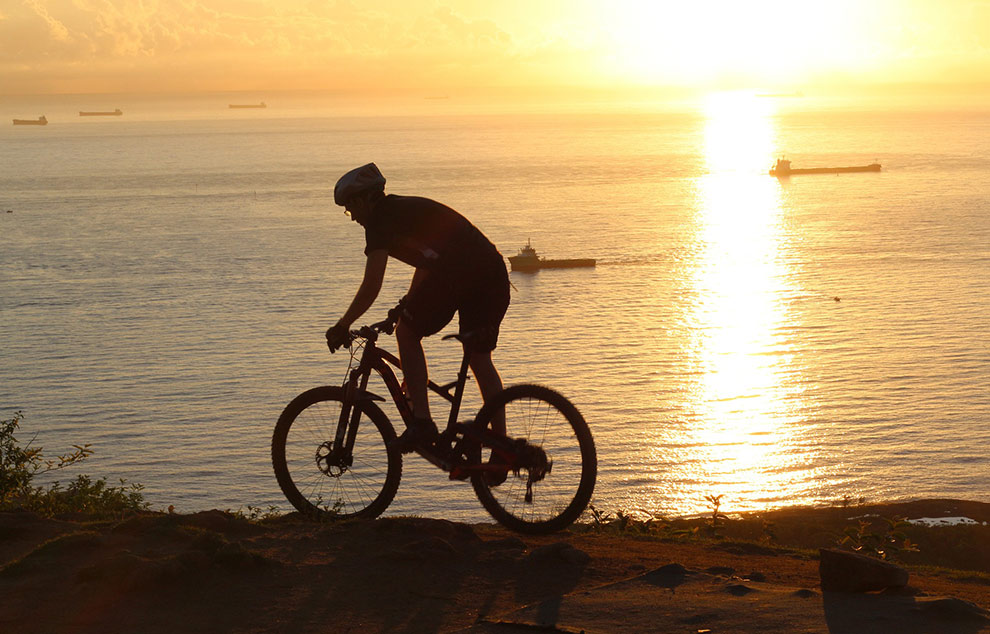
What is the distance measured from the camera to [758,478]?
3609cm

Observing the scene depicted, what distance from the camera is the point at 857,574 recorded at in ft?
16.6

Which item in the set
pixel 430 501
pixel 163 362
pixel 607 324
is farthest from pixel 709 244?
pixel 430 501

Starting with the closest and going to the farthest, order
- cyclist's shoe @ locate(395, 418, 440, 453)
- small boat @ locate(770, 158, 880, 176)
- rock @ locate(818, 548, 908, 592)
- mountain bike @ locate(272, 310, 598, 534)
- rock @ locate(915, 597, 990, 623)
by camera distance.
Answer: rock @ locate(915, 597, 990, 623), rock @ locate(818, 548, 908, 592), mountain bike @ locate(272, 310, 598, 534), cyclist's shoe @ locate(395, 418, 440, 453), small boat @ locate(770, 158, 880, 176)

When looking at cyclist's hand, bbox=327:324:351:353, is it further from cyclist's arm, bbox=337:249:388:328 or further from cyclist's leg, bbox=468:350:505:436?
cyclist's leg, bbox=468:350:505:436

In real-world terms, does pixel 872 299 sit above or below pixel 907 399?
above

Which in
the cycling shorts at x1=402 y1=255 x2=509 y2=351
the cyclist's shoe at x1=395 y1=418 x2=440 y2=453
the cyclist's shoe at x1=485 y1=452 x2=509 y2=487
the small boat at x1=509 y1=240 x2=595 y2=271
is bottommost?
the cyclist's shoe at x1=485 y1=452 x2=509 y2=487

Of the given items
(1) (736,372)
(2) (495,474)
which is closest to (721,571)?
(2) (495,474)

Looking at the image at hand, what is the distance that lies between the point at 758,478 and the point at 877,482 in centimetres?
396

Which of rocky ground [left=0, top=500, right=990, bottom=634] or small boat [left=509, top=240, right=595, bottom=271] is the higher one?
small boat [left=509, top=240, right=595, bottom=271]

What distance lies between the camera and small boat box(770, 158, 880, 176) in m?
143

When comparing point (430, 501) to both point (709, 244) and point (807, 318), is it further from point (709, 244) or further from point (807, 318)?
point (709, 244)

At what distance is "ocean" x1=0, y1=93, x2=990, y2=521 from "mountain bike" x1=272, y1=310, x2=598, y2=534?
2396 cm

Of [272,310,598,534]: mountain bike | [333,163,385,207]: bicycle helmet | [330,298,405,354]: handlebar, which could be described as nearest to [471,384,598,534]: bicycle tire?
[272,310,598,534]: mountain bike

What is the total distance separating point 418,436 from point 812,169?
154 meters
